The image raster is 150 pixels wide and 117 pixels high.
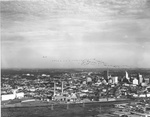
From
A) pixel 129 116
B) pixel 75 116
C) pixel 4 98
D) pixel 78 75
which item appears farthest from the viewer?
pixel 78 75

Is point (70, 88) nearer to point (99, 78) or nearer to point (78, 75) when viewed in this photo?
point (78, 75)

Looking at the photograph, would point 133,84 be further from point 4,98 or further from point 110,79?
point 4,98

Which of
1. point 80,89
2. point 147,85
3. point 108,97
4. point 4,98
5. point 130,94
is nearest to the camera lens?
point 4,98

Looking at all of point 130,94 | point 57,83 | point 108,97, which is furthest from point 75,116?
point 57,83

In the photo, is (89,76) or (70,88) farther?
(89,76)

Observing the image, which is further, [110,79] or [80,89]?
[110,79]

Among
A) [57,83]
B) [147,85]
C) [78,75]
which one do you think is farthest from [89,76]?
A: [147,85]

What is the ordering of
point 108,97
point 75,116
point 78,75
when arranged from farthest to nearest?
1. point 78,75
2. point 108,97
3. point 75,116

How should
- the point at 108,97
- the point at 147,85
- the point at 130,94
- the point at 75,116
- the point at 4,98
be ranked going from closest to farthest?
1. the point at 75,116
2. the point at 4,98
3. the point at 108,97
4. the point at 130,94
5. the point at 147,85
